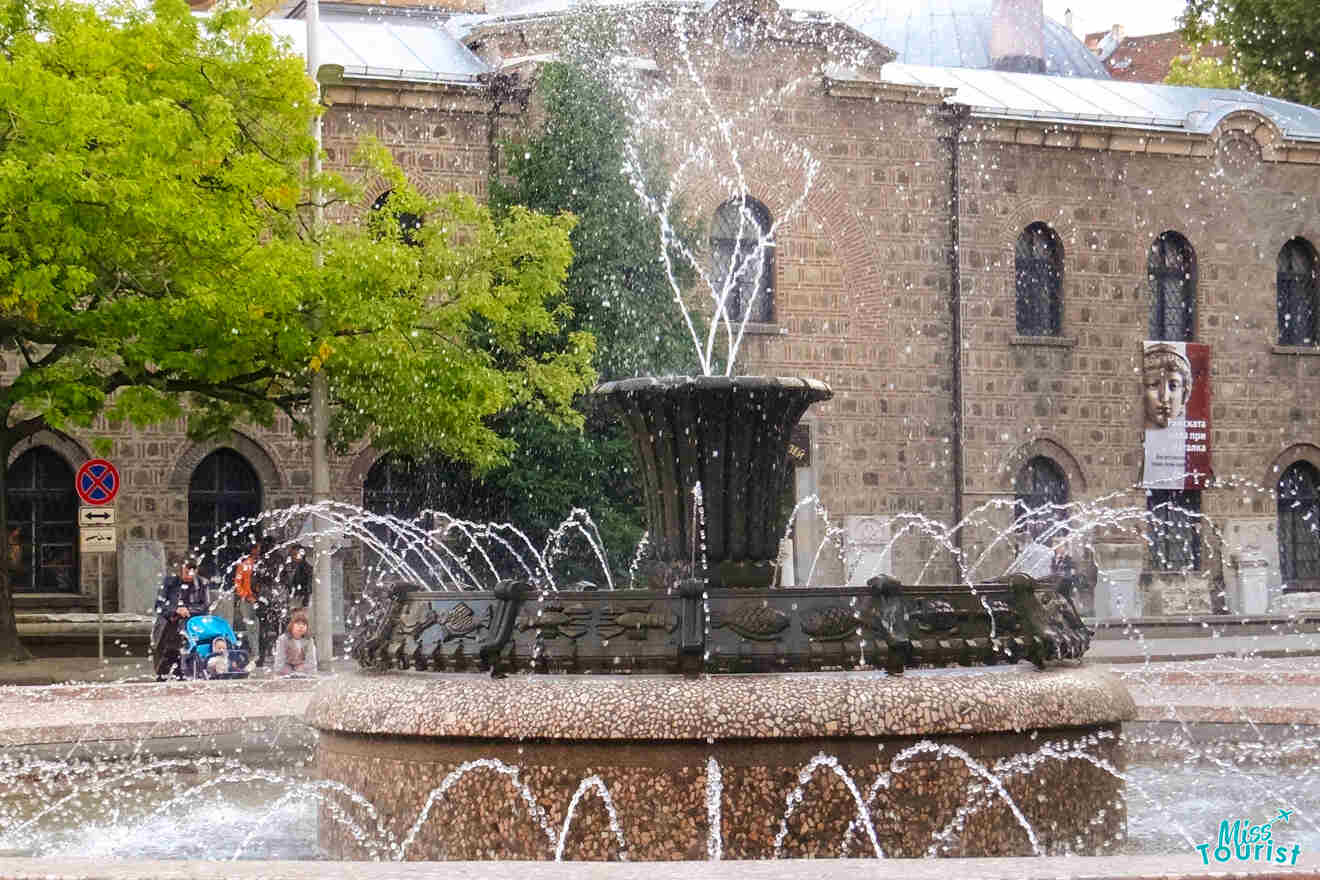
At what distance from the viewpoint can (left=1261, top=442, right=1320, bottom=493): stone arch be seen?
33.0 metres

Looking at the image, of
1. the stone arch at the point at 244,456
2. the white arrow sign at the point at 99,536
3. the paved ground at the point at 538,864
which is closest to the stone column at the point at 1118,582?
the paved ground at the point at 538,864

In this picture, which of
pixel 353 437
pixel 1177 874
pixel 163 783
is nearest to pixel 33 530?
pixel 353 437

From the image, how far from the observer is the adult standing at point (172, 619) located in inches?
738

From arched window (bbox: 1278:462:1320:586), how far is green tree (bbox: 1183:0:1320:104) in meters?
8.78

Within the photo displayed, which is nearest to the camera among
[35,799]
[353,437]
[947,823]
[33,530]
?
[947,823]

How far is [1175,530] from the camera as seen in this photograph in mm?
32500

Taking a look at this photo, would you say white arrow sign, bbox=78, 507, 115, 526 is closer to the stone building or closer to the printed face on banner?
the stone building

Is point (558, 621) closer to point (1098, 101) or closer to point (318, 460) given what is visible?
point (318, 460)

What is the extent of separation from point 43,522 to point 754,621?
809 inches

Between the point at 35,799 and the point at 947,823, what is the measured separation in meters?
4.77

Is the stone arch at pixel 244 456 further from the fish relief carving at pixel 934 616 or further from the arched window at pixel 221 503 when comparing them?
the fish relief carving at pixel 934 616

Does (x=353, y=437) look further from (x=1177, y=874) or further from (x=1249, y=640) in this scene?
(x=1177, y=874)

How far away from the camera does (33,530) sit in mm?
26234

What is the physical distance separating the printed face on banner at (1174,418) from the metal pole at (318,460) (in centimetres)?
1455
